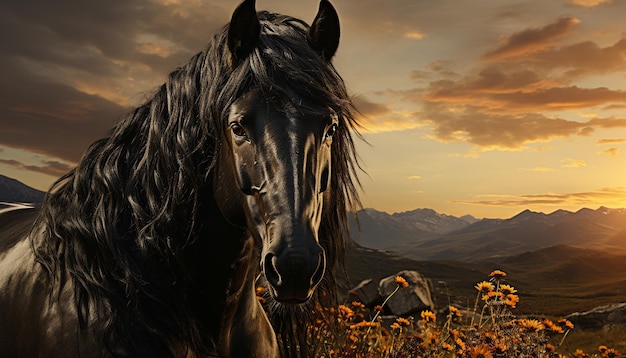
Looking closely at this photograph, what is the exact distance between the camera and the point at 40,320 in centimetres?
270

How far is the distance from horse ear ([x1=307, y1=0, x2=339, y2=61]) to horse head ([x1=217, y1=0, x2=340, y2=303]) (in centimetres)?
30

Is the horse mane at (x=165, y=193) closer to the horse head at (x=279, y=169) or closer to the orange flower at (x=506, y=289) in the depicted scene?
the horse head at (x=279, y=169)

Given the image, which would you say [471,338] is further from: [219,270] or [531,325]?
[219,270]

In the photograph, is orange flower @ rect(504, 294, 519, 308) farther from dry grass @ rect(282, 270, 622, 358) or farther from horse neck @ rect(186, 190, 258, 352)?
horse neck @ rect(186, 190, 258, 352)

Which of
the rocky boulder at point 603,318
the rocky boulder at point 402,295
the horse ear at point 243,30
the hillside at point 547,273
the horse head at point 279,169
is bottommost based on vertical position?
the hillside at point 547,273

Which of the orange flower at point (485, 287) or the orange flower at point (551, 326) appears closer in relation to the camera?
the orange flower at point (551, 326)

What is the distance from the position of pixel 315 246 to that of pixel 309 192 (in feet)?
0.78

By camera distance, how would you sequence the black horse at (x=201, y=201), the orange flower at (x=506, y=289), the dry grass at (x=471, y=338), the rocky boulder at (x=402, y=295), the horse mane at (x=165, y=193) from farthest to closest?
the rocky boulder at (x=402, y=295), the orange flower at (x=506, y=289), the dry grass at (x=471, y=338), the horse mane at (x=165, y=193), the black horse at (x=201, y=201)

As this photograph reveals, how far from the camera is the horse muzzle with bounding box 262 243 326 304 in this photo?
1.86 metres

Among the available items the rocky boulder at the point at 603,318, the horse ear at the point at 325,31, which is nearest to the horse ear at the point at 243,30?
the horse ear at the point at 325,31

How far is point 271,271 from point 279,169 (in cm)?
39

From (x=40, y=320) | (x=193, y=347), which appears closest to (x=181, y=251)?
(x=193, y=347)

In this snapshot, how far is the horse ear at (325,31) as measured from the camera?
8.50ft

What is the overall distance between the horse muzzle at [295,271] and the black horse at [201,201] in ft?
0.22
